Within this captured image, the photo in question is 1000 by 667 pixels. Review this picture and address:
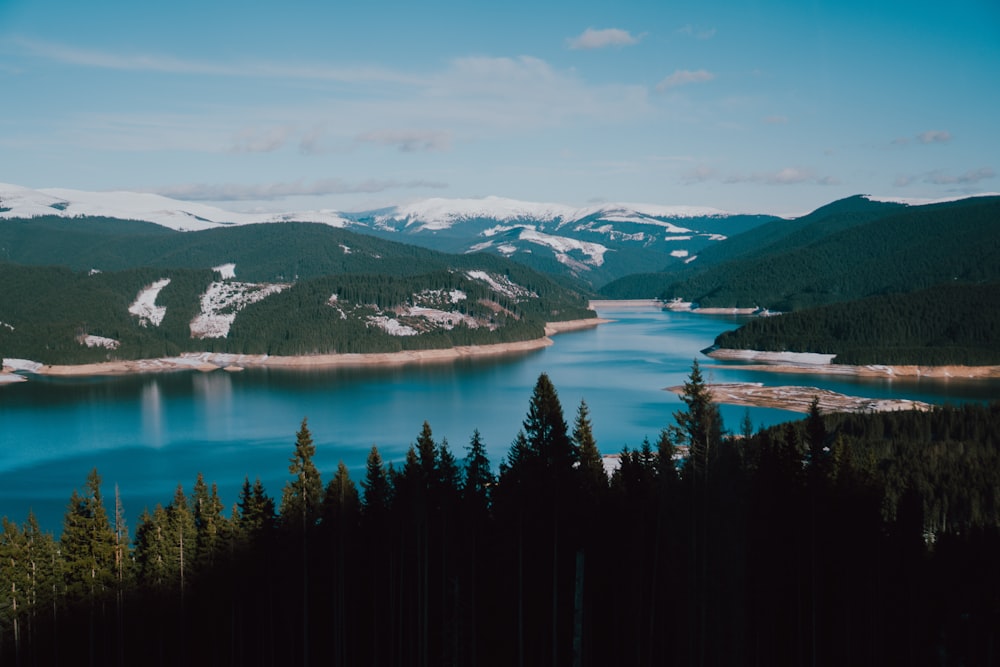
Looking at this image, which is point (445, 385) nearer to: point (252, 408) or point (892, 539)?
point (252, 408)

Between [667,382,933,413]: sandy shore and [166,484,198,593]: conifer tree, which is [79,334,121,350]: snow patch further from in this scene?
[166,484,198,593]: conifer tree

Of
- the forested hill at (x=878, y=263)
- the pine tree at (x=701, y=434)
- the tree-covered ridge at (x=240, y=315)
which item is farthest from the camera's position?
the forested hill at (x=878, y=263)

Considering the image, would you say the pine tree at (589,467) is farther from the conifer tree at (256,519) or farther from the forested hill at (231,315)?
the forested hill at (231,315)

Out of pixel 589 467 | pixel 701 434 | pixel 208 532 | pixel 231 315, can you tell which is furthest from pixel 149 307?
pixel 701 434

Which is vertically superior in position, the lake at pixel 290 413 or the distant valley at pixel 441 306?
the distant valley at pixel 441 306

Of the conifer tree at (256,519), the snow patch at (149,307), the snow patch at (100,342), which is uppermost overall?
the snow patch at (149,307)

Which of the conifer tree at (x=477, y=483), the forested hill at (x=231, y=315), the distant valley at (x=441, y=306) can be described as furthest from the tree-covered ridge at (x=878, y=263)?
the conifer tree at (x=477, y=483)

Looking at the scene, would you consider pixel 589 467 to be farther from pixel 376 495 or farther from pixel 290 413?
pixel 290 413

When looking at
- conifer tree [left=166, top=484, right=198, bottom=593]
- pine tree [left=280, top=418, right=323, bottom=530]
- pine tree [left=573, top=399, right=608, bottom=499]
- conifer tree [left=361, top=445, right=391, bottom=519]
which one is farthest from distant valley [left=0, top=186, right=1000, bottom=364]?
conifer tree [left=166, top=484, right=198, bottom=593]
